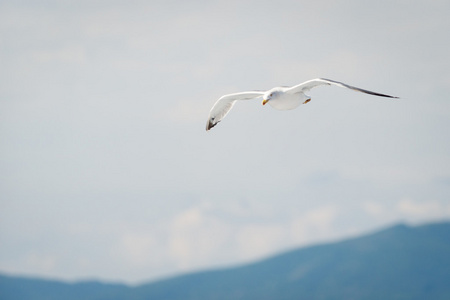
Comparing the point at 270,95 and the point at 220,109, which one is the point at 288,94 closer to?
the point at 270,95

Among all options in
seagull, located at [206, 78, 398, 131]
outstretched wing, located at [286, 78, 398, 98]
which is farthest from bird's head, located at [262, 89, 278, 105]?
outstretched wing, located at [286, 78, 398, 98]

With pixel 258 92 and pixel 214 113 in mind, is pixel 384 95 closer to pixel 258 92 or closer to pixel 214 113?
pixel 258 92

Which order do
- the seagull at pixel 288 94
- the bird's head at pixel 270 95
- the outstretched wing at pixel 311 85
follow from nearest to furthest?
the outstretched wing at pixel 311 85, the seagull at pixel 288 94, the bird's head at pixel 270 95

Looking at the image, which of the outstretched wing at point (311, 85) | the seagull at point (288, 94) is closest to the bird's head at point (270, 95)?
the seagull at point (288, 94)

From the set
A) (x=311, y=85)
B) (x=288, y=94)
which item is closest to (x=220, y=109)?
(x=288, y=94)

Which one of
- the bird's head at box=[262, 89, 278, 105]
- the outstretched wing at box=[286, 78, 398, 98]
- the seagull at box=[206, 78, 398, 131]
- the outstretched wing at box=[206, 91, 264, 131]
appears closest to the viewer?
the outstretched wing at box=[286, 78, 398, 98]

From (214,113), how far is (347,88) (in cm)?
1087

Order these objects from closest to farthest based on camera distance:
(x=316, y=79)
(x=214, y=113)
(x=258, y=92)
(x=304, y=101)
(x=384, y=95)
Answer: (x=384, y=95) → (x=316, y=79) → (x=304, y=101) → (x=258, y=92) → (x=214, y=113)

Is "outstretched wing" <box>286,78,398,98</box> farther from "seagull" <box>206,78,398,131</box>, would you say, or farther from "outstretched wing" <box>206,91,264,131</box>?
"outstretched wing" <box>206,91,264,131</box>

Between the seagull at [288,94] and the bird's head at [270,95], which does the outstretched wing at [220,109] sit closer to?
the seagull at [288,94]

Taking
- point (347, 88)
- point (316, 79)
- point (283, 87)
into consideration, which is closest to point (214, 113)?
point (283, 87)

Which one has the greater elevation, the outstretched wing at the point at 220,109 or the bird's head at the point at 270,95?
the bird's head at the point at 270,95

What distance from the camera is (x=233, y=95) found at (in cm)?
3678

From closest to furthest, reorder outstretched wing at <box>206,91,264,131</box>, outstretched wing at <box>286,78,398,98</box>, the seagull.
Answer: outstretched wing at <box>286,78,398,98</box>
the seagull
outstretched wing at <box>206,91,264,131</box>
